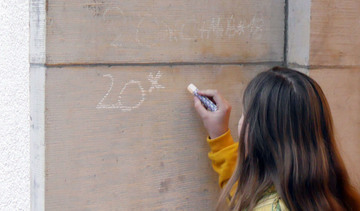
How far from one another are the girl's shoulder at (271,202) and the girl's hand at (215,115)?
615 millimetres

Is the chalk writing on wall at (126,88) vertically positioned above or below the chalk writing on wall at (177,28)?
below

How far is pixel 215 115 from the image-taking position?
2.32 meters

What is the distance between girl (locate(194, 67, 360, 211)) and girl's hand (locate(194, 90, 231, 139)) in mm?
459

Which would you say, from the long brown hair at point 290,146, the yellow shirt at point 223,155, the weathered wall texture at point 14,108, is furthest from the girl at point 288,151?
the weathered wall texture at point 14,108

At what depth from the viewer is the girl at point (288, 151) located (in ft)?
5.69

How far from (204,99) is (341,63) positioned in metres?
0.95

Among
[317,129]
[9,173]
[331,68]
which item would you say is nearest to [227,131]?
[317,129]

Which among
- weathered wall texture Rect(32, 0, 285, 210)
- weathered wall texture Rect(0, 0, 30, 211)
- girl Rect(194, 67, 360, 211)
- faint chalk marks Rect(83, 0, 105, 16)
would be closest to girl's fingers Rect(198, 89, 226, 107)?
weathered wall texture Rect(32, 0, 285, 210)

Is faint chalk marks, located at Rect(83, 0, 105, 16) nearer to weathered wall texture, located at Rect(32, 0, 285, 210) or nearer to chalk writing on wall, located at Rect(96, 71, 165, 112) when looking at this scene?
weathered wall texture, located at Rect(32, 0, 285, 210)

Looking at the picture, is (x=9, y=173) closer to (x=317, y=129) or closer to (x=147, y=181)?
(x=147, y=181)

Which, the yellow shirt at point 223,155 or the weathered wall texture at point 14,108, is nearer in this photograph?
the weathered wall texture at point 14,108

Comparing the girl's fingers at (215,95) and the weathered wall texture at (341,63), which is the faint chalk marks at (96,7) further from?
the weathered wall texture at (341,63)

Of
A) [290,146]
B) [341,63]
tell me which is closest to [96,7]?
[290,146]

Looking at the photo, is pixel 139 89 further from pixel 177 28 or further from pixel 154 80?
pixel 177 28
